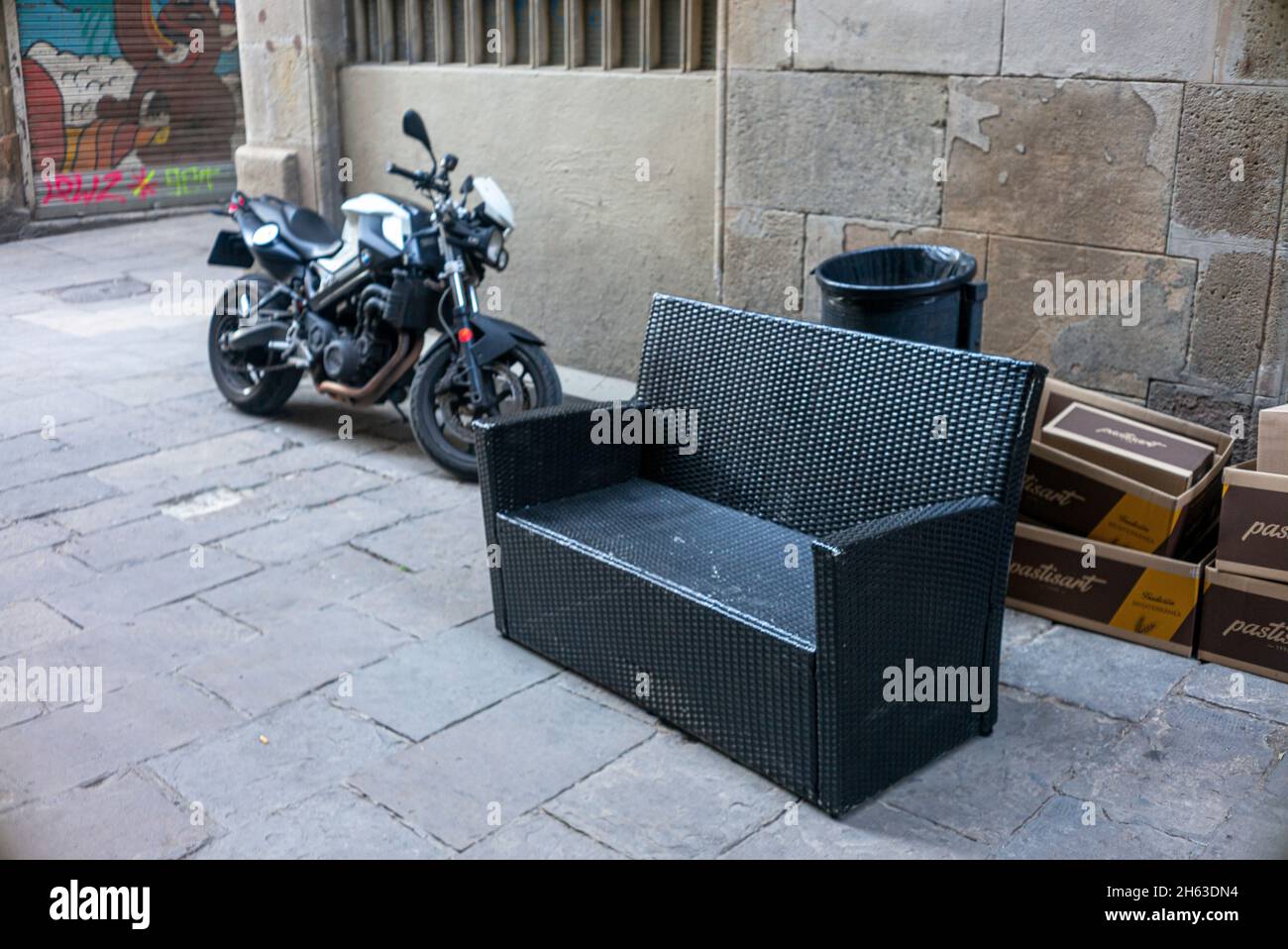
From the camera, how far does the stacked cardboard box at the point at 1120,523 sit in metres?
3.98

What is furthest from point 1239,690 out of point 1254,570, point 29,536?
point 29,536

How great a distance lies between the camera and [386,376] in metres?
5.79

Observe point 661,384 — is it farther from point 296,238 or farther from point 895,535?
point 296,238

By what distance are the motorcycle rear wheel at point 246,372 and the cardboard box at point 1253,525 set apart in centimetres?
408

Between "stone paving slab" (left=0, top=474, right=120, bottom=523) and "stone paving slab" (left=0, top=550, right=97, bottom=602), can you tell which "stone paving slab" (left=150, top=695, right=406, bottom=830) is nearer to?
"stone paving slab" (left=0, top=550, right=97, bottom=602)

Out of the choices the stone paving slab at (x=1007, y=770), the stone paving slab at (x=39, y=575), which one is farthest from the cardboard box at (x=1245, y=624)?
the stone paving slab at (x=39, y=575)

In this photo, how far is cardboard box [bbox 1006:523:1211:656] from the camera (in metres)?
3.95

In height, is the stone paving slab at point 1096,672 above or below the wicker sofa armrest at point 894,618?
below

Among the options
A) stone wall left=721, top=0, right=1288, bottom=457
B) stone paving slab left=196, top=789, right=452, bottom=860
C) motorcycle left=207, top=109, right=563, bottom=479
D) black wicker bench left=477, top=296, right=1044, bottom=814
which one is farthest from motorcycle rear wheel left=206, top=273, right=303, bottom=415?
stone paving slab left=196, top=789, right=452, bottom=860

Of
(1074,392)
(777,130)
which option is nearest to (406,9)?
(777,130)

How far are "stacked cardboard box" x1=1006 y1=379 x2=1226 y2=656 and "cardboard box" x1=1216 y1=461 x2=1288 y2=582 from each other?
112mm

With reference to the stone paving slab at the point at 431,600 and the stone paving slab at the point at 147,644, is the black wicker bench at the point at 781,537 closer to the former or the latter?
the stone paving slab at the point at 431,600

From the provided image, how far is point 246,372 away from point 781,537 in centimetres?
352

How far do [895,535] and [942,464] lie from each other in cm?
42
